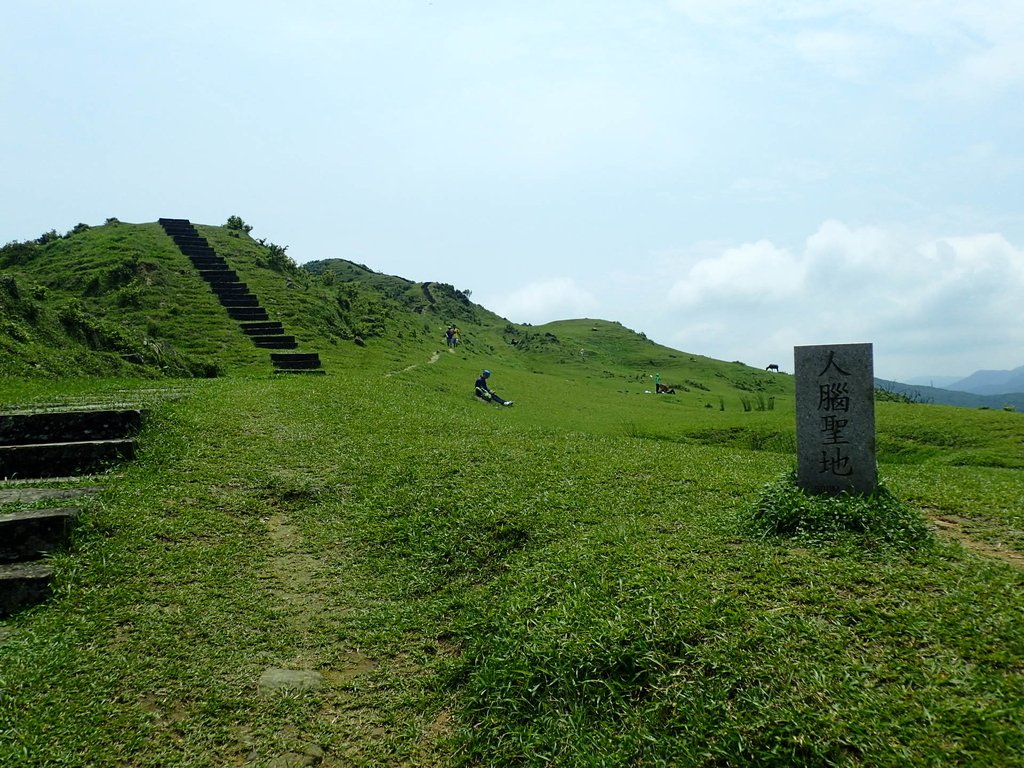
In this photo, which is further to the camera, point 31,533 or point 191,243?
point 191,243

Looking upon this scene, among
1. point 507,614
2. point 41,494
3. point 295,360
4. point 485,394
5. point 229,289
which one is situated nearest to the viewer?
point 507,614

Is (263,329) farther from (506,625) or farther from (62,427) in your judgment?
(506,625)

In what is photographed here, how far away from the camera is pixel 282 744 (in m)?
4.55

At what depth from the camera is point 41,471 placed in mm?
9023

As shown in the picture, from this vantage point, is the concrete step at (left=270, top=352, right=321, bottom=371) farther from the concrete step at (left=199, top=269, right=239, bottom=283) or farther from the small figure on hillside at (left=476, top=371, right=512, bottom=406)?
→ the concrete step at (left=199, top=269, right=239, bottom=283)

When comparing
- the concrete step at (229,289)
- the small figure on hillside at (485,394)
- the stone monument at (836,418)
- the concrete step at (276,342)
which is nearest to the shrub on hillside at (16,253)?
the concrete step at (229,289)

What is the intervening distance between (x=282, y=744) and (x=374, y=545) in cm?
308

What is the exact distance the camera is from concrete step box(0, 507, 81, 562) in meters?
6.56

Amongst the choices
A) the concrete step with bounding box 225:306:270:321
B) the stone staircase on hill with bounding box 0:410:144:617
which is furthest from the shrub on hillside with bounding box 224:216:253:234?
the stone staircase on hill with bounding box 0:410:144:617

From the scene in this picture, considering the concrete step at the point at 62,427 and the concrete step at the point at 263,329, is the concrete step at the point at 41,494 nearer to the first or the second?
the concrete step at the point at 62,427

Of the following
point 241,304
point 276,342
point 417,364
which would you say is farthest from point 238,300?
point 417,364

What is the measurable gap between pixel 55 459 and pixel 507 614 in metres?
7.44

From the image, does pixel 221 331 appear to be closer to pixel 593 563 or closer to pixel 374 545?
pixel 374 545

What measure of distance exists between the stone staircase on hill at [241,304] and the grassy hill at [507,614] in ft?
40.2
